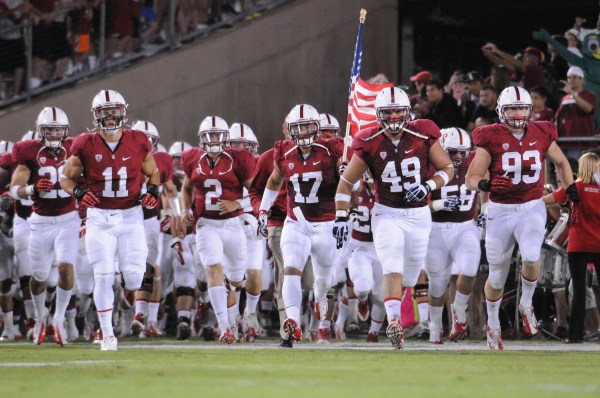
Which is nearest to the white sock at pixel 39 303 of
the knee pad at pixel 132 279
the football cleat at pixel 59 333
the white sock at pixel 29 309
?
the football cleat at pixel 59 333

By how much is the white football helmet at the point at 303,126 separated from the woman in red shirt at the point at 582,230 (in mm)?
3150

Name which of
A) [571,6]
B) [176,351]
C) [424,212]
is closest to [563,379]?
[424,212]

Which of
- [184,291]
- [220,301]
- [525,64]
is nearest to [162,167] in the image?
[184,291]

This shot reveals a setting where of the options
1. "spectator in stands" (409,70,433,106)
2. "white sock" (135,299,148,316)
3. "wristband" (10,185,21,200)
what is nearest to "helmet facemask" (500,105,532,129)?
"wristband" (10,185,21,200)

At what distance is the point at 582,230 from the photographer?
1460 cm

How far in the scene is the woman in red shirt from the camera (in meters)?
14.6

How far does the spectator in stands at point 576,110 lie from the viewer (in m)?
17.5

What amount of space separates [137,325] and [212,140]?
232cm

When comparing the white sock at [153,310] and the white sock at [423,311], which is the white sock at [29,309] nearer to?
the white sock at [153,310]

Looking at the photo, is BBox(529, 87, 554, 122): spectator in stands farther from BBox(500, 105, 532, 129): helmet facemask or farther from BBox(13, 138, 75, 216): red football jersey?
BBox(13, 138, 75, 216): red football jersey

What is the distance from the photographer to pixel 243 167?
1496 centimetres

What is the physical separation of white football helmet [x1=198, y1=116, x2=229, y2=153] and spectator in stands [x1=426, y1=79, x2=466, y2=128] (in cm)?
430

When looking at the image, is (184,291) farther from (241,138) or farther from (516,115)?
(516,115)

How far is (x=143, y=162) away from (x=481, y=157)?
327cm
